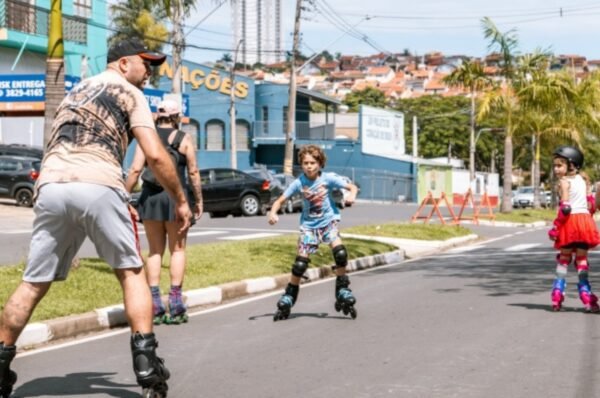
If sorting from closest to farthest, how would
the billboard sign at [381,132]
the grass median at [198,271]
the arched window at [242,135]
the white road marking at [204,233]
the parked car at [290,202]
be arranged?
Answer: the grass median at [198,271]
the white road marking at [204,233]
the parked car at [290,202]
the arched window at [242,135]
the billboard sign at [381,132]

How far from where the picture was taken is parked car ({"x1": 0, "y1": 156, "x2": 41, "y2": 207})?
31.9m

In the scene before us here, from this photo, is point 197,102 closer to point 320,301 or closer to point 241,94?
point 241,94

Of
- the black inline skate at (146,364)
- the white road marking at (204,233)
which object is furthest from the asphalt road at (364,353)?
the white road marking at (204,233)

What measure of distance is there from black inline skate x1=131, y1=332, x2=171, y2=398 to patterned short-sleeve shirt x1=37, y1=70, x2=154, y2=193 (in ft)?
2.68

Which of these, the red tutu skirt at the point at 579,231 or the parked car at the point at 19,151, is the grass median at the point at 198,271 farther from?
the parked car at the point at 19,151

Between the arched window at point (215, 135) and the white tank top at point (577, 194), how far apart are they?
185 feet

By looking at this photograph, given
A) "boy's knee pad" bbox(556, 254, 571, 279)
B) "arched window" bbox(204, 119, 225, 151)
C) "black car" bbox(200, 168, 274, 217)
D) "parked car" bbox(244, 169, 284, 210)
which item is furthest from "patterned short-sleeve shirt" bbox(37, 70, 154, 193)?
"arched window" bbox(204, 119, 225, 151)

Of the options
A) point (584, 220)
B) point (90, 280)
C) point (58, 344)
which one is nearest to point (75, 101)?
point (58, 344)

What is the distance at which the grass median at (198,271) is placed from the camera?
31.6ft

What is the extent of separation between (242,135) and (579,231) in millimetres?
58239

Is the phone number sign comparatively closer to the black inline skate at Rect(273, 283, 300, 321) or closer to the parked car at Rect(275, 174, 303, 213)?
the parked car at Rect(275, 174, 303, 213)

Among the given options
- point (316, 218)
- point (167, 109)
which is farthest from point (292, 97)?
point (167, 109)

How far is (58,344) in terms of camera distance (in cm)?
834

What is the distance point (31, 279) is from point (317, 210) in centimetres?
447
